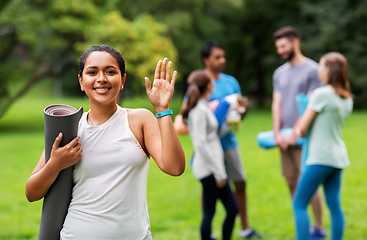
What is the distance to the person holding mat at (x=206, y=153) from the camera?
11.8ft

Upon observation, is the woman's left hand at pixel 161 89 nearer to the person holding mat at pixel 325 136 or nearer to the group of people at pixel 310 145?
the group of people at pixel 310 145

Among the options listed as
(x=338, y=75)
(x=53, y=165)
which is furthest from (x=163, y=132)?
(x=338, y=75)

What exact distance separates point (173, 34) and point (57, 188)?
2220 centimetres

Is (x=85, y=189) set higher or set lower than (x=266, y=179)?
higher

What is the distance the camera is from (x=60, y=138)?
1.68 metres

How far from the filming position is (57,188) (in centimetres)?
179

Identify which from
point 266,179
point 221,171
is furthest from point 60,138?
point 266,179

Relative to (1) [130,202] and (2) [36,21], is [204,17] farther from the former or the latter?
(1) [130,202]

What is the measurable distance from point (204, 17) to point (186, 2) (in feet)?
6.91

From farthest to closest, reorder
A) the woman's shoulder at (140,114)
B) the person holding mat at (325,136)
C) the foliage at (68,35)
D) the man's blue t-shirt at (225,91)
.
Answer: the foliage at (68,35)
the man's blue t-shirt at (225,91)
the person holding mat at (325,136)
the woman's shoulder at (140,114)

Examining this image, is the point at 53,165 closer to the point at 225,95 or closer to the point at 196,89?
the point at 196,89

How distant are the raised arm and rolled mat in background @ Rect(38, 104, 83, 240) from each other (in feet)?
1.07

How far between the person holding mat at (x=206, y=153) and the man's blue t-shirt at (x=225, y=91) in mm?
536

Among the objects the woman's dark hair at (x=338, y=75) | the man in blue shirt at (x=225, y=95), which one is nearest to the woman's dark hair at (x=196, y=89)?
the man in blue shirt at (x=225, y=95)
